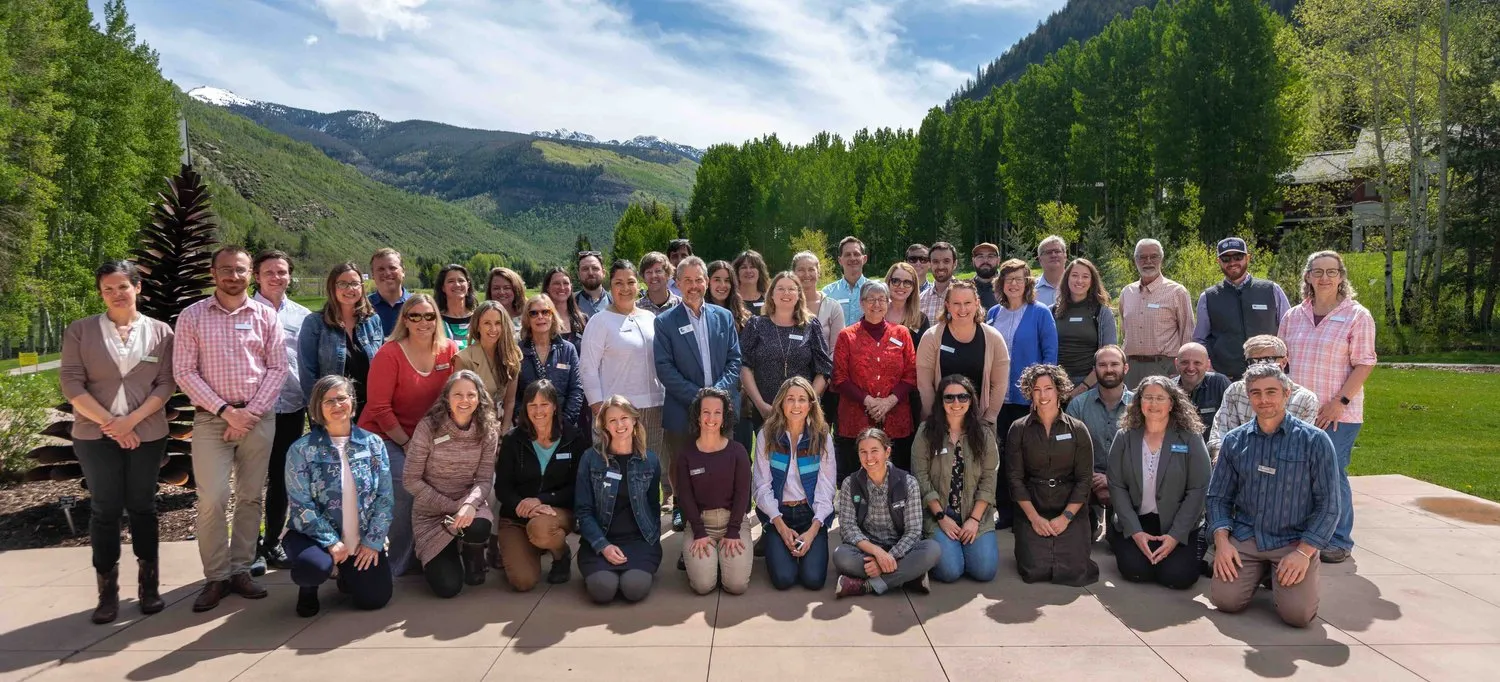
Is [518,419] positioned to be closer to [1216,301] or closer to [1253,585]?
[1253,585]

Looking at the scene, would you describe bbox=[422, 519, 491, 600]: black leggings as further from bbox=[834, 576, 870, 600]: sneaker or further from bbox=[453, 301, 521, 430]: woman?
bbox=[834, 576, 870, 600]: sneaker

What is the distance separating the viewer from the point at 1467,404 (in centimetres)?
1438

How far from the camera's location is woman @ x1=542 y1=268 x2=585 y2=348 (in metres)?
6.84

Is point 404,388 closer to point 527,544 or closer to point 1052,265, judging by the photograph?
point 527,544

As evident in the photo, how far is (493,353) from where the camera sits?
19.0 feet

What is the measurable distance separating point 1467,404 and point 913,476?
14.7 metres

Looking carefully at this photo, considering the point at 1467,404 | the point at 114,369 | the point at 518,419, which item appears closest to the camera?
the point at 114,369

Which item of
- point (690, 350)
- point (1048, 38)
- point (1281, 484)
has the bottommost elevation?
point (1281, 484)

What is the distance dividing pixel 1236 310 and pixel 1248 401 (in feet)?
5.33

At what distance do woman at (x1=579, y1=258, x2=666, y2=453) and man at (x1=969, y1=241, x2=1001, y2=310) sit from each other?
121 inches

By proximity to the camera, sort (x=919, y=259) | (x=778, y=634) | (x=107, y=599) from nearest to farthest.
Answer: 1. (x=778, y=634)
2. (x=107, y=599)
3. (x=919, y=259)

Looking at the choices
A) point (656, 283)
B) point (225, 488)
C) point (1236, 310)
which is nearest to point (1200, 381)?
point (1236, 310)

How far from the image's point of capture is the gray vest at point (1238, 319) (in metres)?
6.64

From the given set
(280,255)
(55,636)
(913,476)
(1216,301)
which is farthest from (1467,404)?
(55,636)
